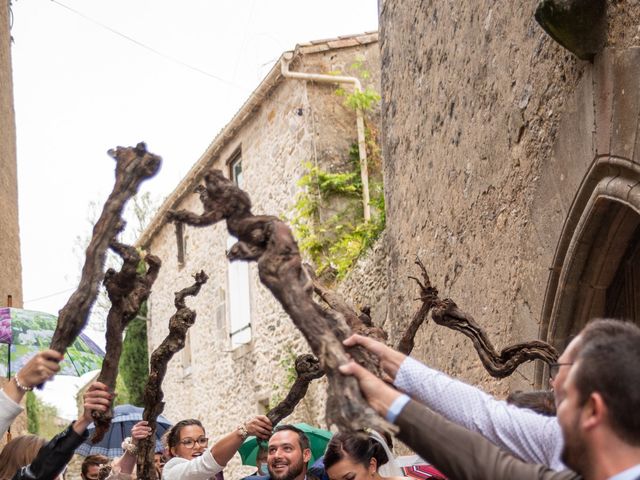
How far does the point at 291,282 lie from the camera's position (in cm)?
237

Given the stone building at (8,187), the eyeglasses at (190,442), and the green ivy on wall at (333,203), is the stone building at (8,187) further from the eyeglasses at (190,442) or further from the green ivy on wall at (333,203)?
the eyeglasses at (190,442)

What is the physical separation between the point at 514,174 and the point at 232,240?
32.1 feet

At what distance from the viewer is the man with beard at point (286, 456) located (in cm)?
493

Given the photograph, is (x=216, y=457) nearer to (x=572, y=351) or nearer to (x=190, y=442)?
(x=190, y=442)

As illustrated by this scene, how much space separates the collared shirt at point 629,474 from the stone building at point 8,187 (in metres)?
8.99

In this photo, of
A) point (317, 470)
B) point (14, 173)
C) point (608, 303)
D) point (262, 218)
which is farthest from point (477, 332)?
point (14, 173)

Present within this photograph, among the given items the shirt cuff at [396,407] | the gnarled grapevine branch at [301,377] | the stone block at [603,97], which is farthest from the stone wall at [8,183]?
the shirt cuff at [396,407]

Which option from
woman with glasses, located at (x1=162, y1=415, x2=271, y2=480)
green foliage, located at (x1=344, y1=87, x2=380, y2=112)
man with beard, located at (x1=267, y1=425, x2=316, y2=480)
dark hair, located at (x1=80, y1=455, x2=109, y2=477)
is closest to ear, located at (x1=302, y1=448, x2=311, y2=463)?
man with beard, located at (x1=267, y1=425, x2=316, y2=480)

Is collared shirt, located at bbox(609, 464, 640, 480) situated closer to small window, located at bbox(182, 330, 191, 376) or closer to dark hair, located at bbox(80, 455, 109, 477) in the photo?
dark hair, located at bbox(80, 455, 109, 477)

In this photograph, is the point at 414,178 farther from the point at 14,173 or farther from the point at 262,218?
the point at 262,218

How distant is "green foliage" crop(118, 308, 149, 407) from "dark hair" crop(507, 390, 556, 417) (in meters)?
18.0

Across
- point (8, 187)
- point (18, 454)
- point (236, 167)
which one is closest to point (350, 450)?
point (18, 454)

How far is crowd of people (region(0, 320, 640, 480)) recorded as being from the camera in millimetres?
1890

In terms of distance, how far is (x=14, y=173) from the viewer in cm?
1171
